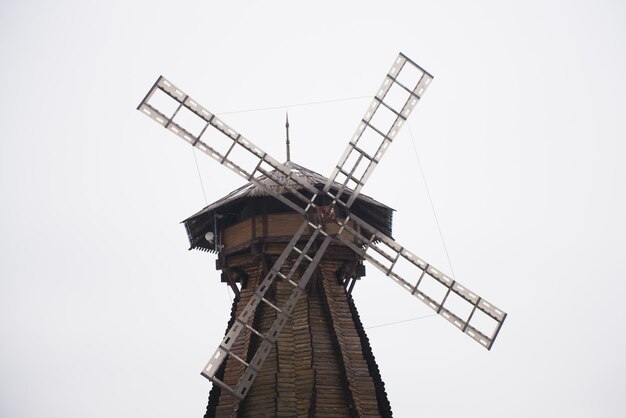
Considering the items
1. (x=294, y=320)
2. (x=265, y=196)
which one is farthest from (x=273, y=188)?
(x=294, y=320)

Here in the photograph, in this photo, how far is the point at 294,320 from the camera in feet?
51.8

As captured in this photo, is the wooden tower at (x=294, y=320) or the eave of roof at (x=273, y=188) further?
the eave of roof at (x=273, y=188)

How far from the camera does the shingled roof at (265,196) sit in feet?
54.0

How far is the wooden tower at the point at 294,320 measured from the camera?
573 inches

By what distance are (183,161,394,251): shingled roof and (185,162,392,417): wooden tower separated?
29mm

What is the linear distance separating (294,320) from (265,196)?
3179mm

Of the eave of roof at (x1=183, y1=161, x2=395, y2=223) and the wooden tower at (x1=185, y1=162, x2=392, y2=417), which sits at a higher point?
the eave of roof at (x1=183, y1=161, x2=395, y2=223)

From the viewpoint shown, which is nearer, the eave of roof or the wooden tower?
the wooden tower

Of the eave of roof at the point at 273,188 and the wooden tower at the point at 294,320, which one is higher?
the eave of roof at the point at 273,188

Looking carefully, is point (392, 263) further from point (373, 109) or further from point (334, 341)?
point (373, 109)

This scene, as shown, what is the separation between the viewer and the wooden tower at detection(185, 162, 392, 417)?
47.8 ft

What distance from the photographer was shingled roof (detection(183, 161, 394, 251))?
16453mm

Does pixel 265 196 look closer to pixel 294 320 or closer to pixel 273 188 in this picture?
pixel 273 188

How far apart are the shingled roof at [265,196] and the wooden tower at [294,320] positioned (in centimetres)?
3
